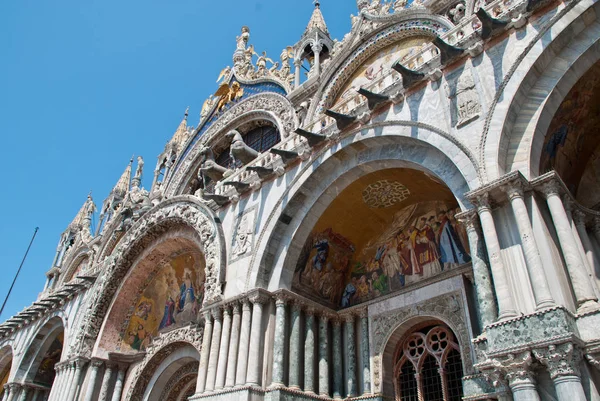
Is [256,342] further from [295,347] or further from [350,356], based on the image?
[350,356]

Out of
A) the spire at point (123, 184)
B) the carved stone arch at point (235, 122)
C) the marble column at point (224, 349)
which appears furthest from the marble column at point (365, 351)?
the spire at point (123, 184)

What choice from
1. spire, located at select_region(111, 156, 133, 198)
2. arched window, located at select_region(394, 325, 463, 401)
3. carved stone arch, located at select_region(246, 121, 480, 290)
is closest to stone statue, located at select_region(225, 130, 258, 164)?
carved stone arch, located at select_region(246, 121, 480, 290)

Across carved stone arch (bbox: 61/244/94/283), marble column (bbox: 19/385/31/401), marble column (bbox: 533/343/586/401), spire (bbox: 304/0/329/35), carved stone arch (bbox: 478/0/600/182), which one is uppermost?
spire (bbox: 304/0/329/35)

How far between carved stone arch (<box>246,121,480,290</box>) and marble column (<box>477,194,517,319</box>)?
148cm

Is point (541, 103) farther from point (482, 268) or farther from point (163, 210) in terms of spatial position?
point (163, 210)

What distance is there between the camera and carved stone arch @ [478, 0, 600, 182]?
6715 millimetres

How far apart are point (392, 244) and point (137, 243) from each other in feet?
25.8

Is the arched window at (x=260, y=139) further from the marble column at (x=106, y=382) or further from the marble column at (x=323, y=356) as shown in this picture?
the marble column at (x=323, y=356)

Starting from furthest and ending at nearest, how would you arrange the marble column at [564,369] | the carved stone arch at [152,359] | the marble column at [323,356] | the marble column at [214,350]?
the carved stone arch at [152,359] < the marble column at [214,350] < the marble column at [323,356] < the marble column at [564,369]

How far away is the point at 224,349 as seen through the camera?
9.45 m

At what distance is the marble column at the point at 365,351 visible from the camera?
8.98 meters

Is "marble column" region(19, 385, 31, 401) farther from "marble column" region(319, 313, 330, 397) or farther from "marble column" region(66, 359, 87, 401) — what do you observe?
"marble column" region(319, 313, 330, 397)

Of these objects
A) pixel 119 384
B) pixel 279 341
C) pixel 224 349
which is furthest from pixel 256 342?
pixel 119 384

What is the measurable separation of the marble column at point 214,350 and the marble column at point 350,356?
2564 mm
